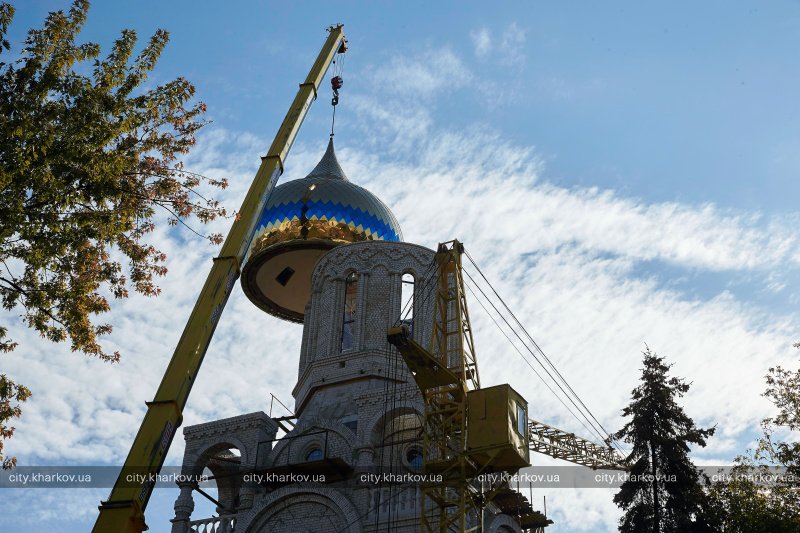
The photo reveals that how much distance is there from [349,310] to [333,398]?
5.27m

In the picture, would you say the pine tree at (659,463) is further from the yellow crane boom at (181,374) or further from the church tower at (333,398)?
the yellow crane boom at (181,374)

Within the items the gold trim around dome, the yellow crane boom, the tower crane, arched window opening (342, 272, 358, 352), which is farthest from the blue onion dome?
the yellow crane boom

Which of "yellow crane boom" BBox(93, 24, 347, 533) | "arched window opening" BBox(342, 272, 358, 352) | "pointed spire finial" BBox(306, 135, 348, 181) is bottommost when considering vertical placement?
"yellow crane boom" BBox(93, 24, 347, 533)

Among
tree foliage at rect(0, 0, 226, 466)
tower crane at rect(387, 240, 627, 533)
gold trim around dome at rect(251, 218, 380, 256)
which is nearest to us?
tree foliage at rect(0, 0, 226, 466)

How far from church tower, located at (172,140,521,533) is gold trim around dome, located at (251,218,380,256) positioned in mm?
44

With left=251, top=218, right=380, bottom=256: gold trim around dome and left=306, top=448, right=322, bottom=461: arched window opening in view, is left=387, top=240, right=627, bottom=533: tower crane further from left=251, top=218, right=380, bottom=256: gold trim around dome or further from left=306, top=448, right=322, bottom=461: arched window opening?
left=251, top=218, right=380, bottom=256: gold trim around dome

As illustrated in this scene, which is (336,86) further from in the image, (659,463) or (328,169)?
(659,463)

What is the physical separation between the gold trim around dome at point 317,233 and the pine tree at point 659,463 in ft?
33.3

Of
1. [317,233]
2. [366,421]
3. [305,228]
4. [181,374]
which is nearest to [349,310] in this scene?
[317,233]

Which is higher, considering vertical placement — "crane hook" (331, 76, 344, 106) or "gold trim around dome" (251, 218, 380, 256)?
"crane hook" (331, 76, 344, 106)

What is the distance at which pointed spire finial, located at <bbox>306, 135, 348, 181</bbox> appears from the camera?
35.5 m

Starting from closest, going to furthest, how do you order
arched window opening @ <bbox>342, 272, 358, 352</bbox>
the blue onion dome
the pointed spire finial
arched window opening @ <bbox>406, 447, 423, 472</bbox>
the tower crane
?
the tower crane → arched window opening @ <bbox>406, 447, 423, 472</bbox> → arched window opening @ <bbox>342, 272, 358, 352</bbox> → the blue onion dome → the pointed spire finial

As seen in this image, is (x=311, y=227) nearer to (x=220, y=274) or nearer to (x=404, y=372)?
(x=404, y=372)

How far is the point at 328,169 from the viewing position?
118 feet
